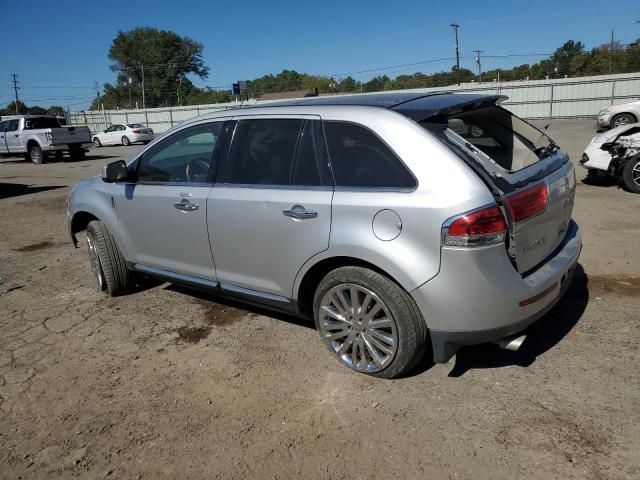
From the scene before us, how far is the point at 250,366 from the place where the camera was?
3.60 metres

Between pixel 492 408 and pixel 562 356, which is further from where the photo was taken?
pixel 562 356

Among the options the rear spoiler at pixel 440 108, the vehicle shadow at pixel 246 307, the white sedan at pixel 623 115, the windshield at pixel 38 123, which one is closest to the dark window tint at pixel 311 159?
the rear spoiler at pixel 440 108

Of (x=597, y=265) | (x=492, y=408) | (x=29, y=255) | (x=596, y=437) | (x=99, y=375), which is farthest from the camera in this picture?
(x=29, y=255)

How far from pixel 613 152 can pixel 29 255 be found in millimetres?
9038

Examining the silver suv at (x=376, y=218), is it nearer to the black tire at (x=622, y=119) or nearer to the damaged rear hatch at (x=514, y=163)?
the damaged rear hatch at (x=514, y=163)

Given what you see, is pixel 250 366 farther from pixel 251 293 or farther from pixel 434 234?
pixel 434 234

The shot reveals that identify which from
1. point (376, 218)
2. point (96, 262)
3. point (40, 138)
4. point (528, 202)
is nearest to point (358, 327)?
point (376, 218)

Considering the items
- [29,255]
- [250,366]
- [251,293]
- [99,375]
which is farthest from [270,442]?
[29,255]

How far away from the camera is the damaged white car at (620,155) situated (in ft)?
27.2

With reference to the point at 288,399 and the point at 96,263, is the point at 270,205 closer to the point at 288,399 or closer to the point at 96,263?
the point at 288,399

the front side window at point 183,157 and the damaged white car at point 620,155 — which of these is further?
the damaged white car at point 620,155

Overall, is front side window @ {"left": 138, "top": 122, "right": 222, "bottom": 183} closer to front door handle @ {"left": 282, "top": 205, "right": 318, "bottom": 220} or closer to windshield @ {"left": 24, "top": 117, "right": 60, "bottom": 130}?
front door handle @ {"left": 282, "top": 205, "right": 318, "bottom": 220}

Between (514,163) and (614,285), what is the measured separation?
2.03 meters

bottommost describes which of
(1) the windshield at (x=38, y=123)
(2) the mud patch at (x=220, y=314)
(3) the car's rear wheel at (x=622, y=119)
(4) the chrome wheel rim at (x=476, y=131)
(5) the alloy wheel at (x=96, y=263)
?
(2) the mud patch at (x=220, y=314)
